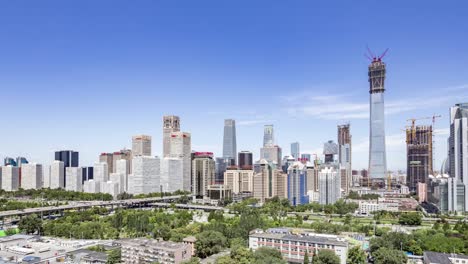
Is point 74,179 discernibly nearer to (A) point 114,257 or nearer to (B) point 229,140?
(A) point 114,257

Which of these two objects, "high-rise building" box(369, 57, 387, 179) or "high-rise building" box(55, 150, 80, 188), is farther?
"high-rise building" box(55, 150, 80, 188)

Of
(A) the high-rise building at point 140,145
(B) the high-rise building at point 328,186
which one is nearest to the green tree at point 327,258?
(B) the high-rise building at point 328,186

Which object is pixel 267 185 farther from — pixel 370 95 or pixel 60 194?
pixel 370 95

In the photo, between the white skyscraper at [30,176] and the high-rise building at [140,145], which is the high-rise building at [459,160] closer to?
the high-rise building at [140,145]

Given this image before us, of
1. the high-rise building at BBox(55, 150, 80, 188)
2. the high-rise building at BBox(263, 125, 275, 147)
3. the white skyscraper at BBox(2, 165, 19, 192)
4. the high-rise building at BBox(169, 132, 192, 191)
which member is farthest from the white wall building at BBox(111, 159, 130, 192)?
the high-rise building at BBox(263, 125, 275, 147)

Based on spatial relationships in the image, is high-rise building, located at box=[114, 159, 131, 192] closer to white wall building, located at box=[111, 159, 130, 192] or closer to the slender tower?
white wall building, located at box=[111, 159, 130, 192]

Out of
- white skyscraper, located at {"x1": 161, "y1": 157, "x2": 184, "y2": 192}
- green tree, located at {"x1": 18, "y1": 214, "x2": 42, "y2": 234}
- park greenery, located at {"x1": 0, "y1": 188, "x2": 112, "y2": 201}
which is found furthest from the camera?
white skyscraper, located at {"x1": 161, "y1": 157, "x2": 184, "y2": 192}

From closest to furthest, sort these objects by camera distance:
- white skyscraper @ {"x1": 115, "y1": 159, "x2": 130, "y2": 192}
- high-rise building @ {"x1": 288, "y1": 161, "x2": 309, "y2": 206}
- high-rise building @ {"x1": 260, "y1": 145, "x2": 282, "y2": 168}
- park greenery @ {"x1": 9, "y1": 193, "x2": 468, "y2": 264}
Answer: park greenery @ {"x1": 9, "y1": 193, "x2": 468, "y2": 264} → high-rise building @ {"x1": 288, "y1": 161, "x2": 309, "y2": 206} → white skyscraper @ {"x1": 115, "y1": 159, "x2": 130, "y2": 192} → high-rise building @ {"x1": 260, "y1": 145, "x2": 282, "y2": 168}

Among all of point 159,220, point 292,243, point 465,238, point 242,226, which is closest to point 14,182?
point 159,220
